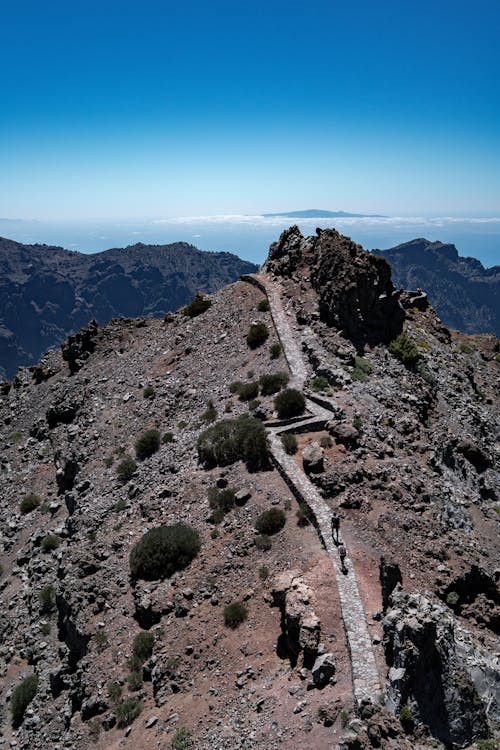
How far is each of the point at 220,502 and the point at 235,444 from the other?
3930mm

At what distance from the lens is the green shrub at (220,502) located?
83.0ft

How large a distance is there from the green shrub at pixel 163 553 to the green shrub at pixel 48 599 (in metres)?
7.46

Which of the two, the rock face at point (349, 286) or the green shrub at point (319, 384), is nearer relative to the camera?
the green shrub at point (319, 384)

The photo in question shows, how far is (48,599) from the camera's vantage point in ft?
96.0

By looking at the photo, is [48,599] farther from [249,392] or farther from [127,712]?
[249,392]

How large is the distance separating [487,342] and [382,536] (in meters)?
45.0

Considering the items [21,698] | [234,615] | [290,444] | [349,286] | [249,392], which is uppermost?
[349,286]

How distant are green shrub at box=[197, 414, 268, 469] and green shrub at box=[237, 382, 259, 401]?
387 centimetres

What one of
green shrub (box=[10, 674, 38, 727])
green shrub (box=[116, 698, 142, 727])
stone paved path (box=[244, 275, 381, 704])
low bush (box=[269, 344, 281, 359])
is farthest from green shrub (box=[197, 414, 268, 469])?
green shrub (box=[10, 674, 38, 727])

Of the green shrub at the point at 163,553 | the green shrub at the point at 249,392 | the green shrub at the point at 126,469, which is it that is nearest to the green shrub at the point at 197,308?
the green shrub at the point at 249,392

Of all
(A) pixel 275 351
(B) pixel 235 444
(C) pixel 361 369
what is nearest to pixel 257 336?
(A) pixel 275 351

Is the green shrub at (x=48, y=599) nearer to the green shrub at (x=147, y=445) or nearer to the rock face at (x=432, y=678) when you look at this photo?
the green shrub at (x=147, y=445)

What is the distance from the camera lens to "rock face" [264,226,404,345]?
139 ft

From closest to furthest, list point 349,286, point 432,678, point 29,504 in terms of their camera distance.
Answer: point 432,678, point 29,504, point 349,286
